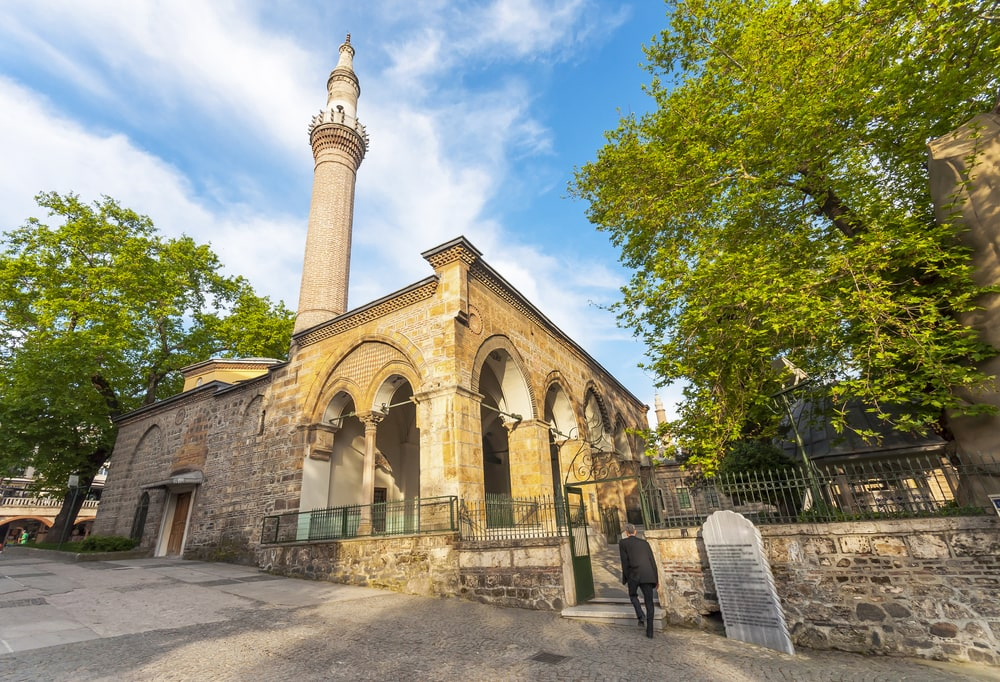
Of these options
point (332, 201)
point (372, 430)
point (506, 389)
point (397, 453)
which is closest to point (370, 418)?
point (372, 430)

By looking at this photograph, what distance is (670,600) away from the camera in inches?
247

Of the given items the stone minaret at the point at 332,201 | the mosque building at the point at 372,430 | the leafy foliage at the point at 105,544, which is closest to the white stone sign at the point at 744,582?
the mosque building at the point at 372,430

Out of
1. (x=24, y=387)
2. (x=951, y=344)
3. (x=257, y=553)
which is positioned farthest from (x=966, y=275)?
(x=24, y=387)

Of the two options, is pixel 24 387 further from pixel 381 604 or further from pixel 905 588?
pixel 905 588

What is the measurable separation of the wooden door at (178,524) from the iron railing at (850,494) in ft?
50.5

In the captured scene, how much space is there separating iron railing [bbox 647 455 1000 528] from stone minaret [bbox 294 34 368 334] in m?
14.9

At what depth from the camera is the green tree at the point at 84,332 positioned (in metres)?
17.6

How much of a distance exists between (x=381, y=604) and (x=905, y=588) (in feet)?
23.1

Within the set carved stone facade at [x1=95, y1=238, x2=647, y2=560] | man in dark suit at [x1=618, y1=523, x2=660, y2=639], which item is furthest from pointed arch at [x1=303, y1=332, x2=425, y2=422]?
man in dark suit at [x1=618, y1=523, x2=660, y2=639]

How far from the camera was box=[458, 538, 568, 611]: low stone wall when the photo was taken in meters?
7.16

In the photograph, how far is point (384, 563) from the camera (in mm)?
8953

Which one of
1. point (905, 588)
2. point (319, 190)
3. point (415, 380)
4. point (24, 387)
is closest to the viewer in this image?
point (905, 588)

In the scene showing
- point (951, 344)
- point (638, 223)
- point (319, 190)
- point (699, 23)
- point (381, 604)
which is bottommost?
point (381, 604)

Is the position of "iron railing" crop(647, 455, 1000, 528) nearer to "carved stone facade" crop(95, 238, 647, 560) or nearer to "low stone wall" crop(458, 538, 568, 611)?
"low stone wall" crop(458, 538, 568, 611)
